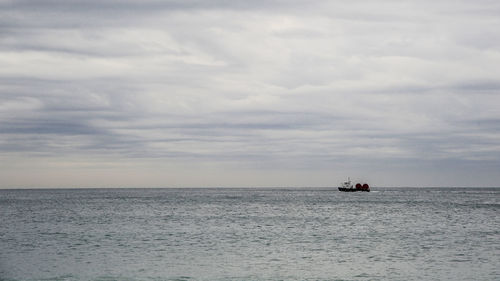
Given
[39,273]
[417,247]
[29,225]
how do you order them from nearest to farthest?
[39,273], [417,247], [29,225]

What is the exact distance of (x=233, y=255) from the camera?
47.0 metres

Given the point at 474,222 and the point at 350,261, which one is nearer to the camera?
the point at 350,261

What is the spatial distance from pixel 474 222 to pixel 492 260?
1648 inches

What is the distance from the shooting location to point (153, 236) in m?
63.1

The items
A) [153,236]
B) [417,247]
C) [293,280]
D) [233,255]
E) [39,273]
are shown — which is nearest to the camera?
[293,280]

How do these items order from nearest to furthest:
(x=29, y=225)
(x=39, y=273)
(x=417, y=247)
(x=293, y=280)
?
(x=293, y=280) → (x=39, y=273) → (x=417, y=247) → (x=29, y=225)

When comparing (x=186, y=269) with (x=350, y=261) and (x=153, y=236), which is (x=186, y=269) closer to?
(x=350, y=261)

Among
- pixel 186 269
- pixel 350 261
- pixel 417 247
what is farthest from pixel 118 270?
pixel 417 247

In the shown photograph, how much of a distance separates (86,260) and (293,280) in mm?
17101

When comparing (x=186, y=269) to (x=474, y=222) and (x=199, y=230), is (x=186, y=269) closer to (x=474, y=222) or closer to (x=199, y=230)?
(x=199, y=230)

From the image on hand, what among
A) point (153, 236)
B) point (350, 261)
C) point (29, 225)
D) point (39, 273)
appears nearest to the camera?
point (39, 273)

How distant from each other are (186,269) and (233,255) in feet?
22.8

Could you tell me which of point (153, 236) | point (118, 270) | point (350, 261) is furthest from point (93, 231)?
point (350, 261)

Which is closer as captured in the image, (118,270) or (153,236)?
(118,270)
